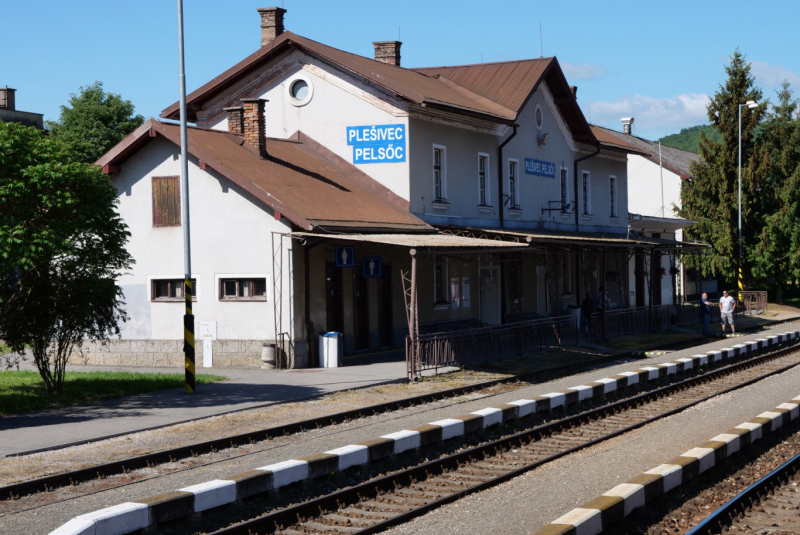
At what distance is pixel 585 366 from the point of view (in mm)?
23891

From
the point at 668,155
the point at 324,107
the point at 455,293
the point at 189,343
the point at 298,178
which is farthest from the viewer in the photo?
the point at 668,155

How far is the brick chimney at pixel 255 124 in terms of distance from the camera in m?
24.9

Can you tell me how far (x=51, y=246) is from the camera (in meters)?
15.1

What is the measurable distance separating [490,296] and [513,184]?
13.4 feet

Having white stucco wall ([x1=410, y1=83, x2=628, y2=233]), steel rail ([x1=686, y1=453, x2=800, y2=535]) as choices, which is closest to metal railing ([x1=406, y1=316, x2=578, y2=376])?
white stucco wall ([x1=410, y1=83, x2=628, y2=233])

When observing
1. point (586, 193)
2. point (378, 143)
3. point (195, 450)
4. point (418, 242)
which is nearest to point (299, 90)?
point (378, 143)

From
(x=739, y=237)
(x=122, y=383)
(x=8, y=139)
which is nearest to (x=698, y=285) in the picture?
(x=739, y=237)

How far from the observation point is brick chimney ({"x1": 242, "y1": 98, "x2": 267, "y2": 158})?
81.6ft

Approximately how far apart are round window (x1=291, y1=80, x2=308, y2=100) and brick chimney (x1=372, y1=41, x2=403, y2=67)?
6.78m

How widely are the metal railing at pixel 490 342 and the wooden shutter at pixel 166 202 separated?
6.87m

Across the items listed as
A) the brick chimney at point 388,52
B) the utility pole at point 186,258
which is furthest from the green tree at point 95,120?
the utility pole at point 186,258

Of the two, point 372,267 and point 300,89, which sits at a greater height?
point 300,89

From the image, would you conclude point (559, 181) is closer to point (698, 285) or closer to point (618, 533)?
point (698, 285)

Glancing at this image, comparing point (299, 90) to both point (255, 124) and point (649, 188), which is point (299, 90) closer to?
point (255, 124)
